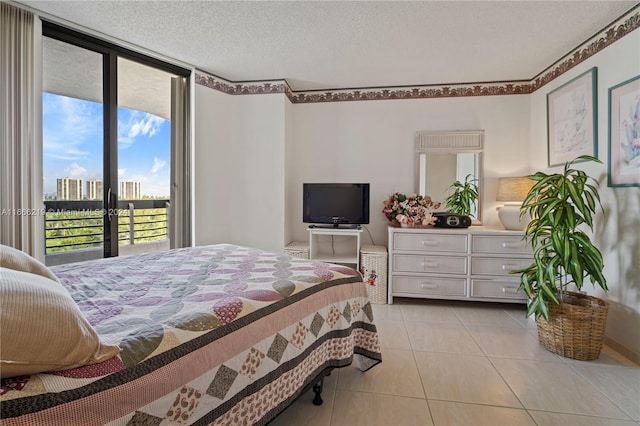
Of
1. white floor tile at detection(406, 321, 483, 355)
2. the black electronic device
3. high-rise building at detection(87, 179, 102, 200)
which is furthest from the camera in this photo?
the black electronic device

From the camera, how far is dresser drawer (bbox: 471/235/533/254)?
304 centimetres

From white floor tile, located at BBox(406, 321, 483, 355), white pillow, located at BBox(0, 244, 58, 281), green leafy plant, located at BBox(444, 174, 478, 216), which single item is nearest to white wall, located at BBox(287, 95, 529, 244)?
green leafy plant, located at BBox(444, 174, 478, 216)

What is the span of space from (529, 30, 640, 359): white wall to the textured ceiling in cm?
31

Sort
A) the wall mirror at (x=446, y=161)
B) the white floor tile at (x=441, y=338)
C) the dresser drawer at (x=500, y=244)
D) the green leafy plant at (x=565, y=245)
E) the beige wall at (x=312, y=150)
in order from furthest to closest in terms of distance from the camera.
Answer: the wall mirror at (x=446, y=161)
the beige wall at (x=312, y=150)
the dresser drawer at (x=500, y=244)
the white floor tile at (x=441, y=338)
the green leafy plant at (x=565, y=245)

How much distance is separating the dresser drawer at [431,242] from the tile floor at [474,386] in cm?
85

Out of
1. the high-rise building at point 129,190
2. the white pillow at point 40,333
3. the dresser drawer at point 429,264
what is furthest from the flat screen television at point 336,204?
the white pillow at point 40,333

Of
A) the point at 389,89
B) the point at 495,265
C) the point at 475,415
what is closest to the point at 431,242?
the point at 495,265

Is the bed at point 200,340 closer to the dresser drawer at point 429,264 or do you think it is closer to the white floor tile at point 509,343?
the white floor tile at point 509,343

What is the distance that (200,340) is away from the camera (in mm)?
963

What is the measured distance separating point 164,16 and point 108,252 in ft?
6.76

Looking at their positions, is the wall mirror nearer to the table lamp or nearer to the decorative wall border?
the table lamp

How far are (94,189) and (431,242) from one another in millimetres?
3278

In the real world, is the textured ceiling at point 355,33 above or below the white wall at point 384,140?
above

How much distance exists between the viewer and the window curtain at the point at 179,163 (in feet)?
10.9
